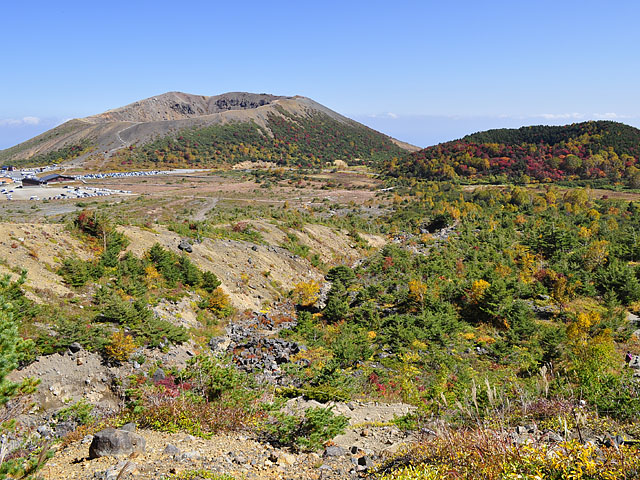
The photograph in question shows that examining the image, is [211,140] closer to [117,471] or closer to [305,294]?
[305,294]

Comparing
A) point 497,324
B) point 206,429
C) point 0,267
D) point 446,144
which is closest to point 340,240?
point 497,324

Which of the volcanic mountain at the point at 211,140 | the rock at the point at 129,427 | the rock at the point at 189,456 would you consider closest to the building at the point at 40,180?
the volcanic mountain at the point at 211,140

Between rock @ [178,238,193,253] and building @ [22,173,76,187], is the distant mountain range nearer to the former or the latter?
building @ [22,173,76,187]

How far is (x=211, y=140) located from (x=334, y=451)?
12236cm

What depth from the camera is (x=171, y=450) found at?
6883 millimetres

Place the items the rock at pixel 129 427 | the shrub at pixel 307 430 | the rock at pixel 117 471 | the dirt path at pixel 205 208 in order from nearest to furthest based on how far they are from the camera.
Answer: the rock at pixel 117 471
the shrub at pixel 307 430
the rock at pixel 129 427
the dirt path at pixel 205 208

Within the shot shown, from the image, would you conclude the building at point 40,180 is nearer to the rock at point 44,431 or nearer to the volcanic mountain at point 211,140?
the volcanic mountain at point 211,140

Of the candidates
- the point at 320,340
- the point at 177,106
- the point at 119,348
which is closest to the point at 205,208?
the point at 320,340

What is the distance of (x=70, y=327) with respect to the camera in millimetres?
12797

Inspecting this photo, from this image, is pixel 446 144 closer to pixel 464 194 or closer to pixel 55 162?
pixel 464 194

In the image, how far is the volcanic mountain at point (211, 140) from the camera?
108 m

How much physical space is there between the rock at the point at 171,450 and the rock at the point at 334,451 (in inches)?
110

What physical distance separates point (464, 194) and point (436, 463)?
59.6 metres

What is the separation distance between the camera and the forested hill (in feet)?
249
